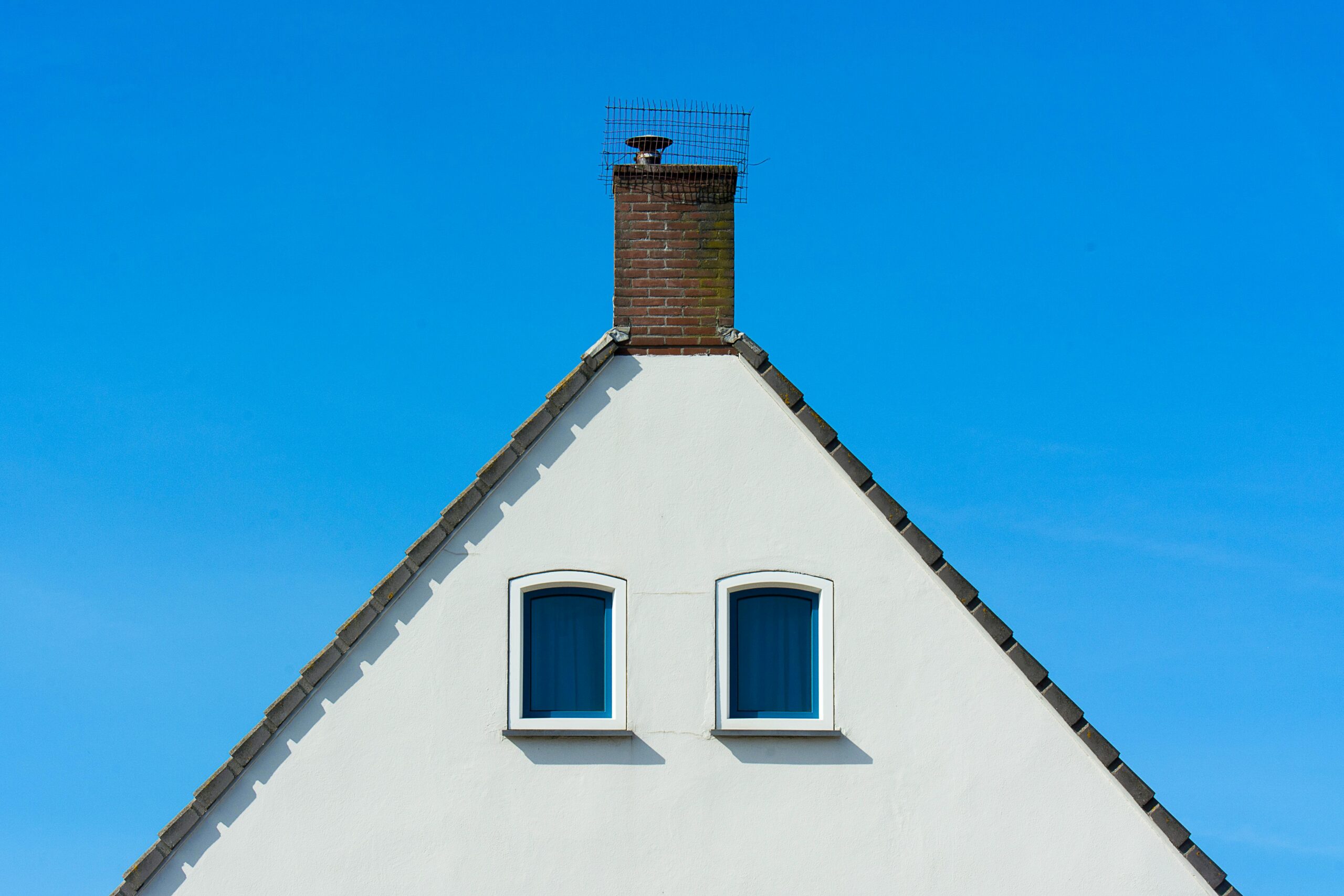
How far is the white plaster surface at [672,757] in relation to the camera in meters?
15.7

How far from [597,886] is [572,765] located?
122cm

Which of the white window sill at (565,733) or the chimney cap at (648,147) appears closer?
the white window sill at (565,733)

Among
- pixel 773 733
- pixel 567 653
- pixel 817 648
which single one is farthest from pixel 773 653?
pixel 567 653

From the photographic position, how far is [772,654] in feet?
54.0

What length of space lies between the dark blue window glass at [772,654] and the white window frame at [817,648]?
0.07 metres

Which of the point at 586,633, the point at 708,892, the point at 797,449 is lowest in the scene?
the point at 708,892

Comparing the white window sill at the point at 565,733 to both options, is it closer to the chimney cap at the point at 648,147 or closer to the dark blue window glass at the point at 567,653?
the dark blue window glass at the point at 567,653

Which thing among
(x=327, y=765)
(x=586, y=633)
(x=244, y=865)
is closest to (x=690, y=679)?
(x=586, y=633)

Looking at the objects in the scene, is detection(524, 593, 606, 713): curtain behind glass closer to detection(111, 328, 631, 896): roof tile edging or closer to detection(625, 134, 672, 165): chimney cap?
detection(111, 328, 631, 896): roof tile edging

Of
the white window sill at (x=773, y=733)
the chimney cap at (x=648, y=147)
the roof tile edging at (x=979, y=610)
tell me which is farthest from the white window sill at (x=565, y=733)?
the chimney cap at (x=648, y=147)

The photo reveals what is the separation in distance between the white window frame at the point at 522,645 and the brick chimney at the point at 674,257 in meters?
2.57

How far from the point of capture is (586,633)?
16453mm

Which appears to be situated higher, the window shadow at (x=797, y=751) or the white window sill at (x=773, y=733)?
the white window sill at (x=773, y=733)

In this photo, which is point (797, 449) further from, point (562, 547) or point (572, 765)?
point (572, 765)
